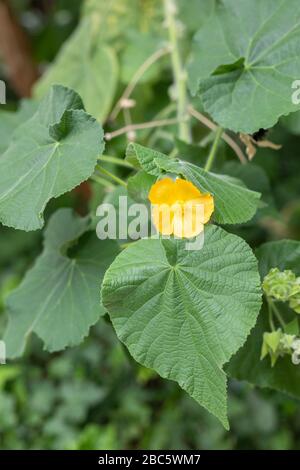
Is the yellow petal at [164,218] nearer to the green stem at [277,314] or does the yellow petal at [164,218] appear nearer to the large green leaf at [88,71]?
the green stem at [277,314]

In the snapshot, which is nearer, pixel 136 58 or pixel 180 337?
pixel 180 337

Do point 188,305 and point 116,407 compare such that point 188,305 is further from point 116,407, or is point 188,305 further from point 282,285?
point 116,407

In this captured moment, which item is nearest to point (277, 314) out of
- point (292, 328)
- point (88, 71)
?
point (292, 328)

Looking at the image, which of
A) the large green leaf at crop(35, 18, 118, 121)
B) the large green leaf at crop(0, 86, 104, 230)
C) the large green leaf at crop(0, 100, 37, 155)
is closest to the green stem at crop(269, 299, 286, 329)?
the large green leaf at crop(0, 86, 104, 230)

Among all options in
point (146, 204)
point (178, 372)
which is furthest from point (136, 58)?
point (178, 372)

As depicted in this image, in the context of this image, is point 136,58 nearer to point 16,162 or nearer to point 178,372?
point 16,162
